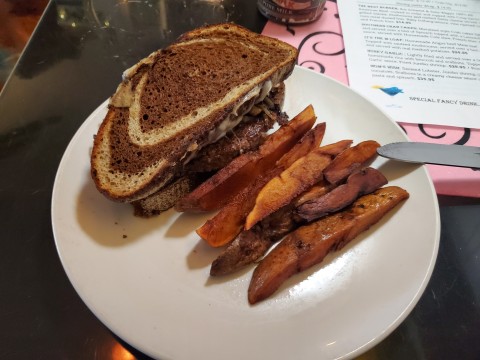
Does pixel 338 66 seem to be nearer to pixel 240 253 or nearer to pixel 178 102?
pixel 178 102

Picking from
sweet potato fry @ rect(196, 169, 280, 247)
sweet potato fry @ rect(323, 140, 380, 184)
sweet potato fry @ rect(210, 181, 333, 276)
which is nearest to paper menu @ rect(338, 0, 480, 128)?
sweet potato fry @ rect(323, 140, 380, 184)

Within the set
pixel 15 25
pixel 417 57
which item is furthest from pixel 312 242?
pixel 15 25

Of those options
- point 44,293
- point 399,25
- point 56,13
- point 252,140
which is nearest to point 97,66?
point 56,13

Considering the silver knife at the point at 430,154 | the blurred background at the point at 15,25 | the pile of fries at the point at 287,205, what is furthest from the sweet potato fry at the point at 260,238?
the blurred background at the point at 15,25

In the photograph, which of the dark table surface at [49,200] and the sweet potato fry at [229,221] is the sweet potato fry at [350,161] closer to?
the sweet potato fry at [229,221]

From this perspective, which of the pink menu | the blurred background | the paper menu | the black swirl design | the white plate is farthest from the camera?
the blurred background

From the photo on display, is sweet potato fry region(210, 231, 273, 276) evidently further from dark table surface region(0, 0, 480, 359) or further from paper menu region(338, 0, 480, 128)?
paper menu region(338, 0, 480, 128)
